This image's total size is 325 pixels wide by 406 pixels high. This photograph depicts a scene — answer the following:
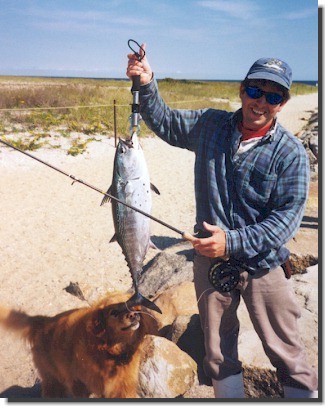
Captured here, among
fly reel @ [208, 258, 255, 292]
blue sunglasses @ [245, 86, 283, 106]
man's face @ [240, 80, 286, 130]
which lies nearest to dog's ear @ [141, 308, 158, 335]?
fly reel @ [208, 258, 255, 292]

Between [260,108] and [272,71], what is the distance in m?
0.20

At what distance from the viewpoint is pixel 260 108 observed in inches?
90.7

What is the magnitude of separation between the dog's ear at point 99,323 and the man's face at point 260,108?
156 centimetres

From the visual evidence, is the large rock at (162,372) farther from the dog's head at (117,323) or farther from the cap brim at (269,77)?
the cap brim at (269,77)

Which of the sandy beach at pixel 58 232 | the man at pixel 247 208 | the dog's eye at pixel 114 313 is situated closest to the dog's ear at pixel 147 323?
the dog's eye at pixel 114 313

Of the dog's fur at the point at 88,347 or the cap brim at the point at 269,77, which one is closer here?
the cap brim at the point at 269,77

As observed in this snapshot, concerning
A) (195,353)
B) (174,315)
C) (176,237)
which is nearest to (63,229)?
Result: (176,237)

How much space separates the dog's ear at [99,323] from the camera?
2.79 meters

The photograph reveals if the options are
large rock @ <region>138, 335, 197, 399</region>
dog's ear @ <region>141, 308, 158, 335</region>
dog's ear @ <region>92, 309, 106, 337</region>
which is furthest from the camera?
large rock @ <region>138, 335, 197, 399</region>

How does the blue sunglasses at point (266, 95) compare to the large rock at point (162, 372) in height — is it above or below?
above

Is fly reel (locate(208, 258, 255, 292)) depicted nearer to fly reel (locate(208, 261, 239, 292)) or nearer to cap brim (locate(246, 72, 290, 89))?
fly reel (locate(208, 261, 239, 292))

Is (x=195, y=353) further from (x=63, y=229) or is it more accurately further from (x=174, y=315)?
(x=63, y=229)

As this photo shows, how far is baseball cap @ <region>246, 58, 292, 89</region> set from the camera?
7.36ft

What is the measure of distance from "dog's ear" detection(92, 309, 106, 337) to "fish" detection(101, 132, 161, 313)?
521 millimetres
